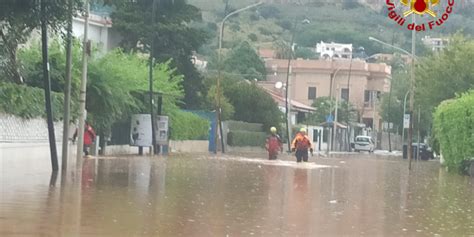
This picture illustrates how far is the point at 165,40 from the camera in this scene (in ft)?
217

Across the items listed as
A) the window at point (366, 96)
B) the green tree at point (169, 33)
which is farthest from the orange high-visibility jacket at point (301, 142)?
the window at point (366, 96)

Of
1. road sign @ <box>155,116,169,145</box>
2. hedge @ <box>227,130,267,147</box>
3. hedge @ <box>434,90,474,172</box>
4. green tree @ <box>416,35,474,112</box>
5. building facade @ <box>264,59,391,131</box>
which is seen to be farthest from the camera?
building facade @ <box>264,59,391,131</box>

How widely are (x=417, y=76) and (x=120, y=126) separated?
892 inches

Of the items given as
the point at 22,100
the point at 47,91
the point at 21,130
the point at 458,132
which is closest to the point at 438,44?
the point at 458,132

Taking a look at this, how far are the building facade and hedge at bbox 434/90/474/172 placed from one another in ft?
209

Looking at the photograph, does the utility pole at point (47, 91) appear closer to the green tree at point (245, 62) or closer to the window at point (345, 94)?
the window at point (345, 94)

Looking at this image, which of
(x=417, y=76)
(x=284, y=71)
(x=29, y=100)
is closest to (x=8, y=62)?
(x=29, y=100)

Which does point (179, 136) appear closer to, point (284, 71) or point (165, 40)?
point (165, 40)

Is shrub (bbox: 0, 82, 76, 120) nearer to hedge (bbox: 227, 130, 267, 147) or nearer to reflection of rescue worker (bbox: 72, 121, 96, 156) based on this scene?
reflection of rescue worker (bbox: 72, 121, 96, 156)

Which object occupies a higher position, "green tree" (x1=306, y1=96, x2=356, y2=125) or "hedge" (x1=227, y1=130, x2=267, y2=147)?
"green tree" (x1=306, y1=96, x2=356, y2=125)

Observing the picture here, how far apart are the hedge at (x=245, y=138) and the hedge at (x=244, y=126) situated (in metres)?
0.61

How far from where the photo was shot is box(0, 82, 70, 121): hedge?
99.2 ft

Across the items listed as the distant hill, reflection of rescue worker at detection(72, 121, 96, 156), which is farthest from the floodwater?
the distant hill

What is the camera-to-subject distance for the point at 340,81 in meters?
115
